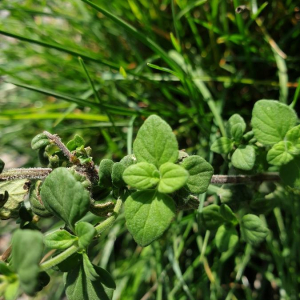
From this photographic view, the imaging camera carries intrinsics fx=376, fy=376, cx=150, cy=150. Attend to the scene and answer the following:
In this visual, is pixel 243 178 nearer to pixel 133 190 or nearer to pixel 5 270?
pixel 133 190

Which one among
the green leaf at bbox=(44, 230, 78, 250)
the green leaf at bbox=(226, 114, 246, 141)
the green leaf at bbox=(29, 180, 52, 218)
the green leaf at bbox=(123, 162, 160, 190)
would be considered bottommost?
the green leaf at bbox=(29, 180, 52, 218)

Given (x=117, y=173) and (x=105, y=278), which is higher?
(x=117, y=173)

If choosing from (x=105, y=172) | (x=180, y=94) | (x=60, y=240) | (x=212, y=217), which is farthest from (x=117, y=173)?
(x=180, y=94)

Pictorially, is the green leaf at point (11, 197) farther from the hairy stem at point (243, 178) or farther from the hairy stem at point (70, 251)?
the hairy stem at point (243, 178)

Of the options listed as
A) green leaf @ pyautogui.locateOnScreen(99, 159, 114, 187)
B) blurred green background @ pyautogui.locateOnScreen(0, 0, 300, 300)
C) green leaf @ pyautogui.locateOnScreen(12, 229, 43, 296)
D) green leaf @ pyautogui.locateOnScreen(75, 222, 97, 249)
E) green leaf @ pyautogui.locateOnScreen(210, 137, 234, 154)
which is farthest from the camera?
blurred green background @ pyautogui.locateOnScreen(0, 0, 300, 300)

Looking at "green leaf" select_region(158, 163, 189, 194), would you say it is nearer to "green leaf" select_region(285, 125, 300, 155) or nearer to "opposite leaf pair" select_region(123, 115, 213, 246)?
"opposite leaf pair" select_region(123, 115, 213, 246)

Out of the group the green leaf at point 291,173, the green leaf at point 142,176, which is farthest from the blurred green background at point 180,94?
the green leaf at point 142,176

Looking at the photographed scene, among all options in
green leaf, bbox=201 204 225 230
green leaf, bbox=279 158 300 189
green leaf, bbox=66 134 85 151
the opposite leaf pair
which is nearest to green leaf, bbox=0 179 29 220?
green leaf, bbox=66 134 85 151
